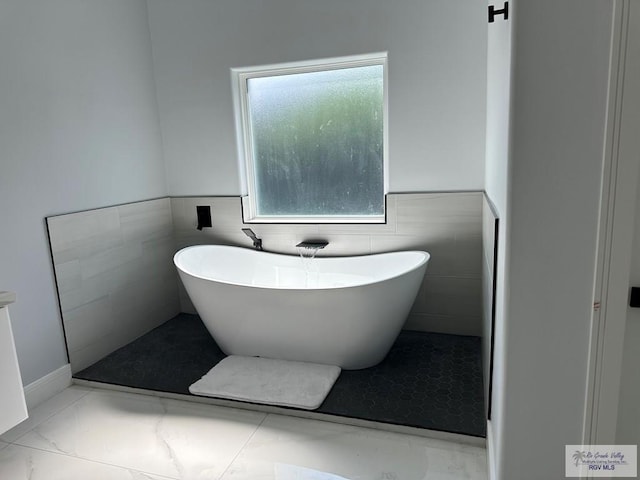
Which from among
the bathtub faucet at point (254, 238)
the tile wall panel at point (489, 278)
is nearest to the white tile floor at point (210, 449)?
the tile wall panel at point (489, 278)

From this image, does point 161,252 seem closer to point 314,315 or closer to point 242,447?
point 314,315

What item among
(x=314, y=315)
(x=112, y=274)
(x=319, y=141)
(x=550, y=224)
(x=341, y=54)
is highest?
(x=341, y=54)

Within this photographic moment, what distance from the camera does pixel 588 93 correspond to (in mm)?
1056

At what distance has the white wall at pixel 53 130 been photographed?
2173mm

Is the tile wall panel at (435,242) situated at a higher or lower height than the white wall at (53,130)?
lower

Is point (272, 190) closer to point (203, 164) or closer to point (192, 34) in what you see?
point (203, 164)

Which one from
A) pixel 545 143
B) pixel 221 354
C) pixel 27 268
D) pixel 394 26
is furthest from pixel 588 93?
pixel 27 268

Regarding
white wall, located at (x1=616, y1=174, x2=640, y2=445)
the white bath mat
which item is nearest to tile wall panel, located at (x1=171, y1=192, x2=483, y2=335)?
the white bath mat

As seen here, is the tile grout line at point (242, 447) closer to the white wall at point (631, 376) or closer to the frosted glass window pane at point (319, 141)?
the white wall at point (631, 376)

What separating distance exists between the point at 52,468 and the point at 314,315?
135 centimetres

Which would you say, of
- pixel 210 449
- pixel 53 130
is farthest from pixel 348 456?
pixel 53 130

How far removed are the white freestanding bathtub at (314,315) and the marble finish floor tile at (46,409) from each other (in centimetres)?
83

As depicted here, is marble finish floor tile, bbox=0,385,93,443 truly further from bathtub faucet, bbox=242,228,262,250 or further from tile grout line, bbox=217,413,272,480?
bathtub faucet, bbox=242,228,262,250

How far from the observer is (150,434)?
6.59 feet
